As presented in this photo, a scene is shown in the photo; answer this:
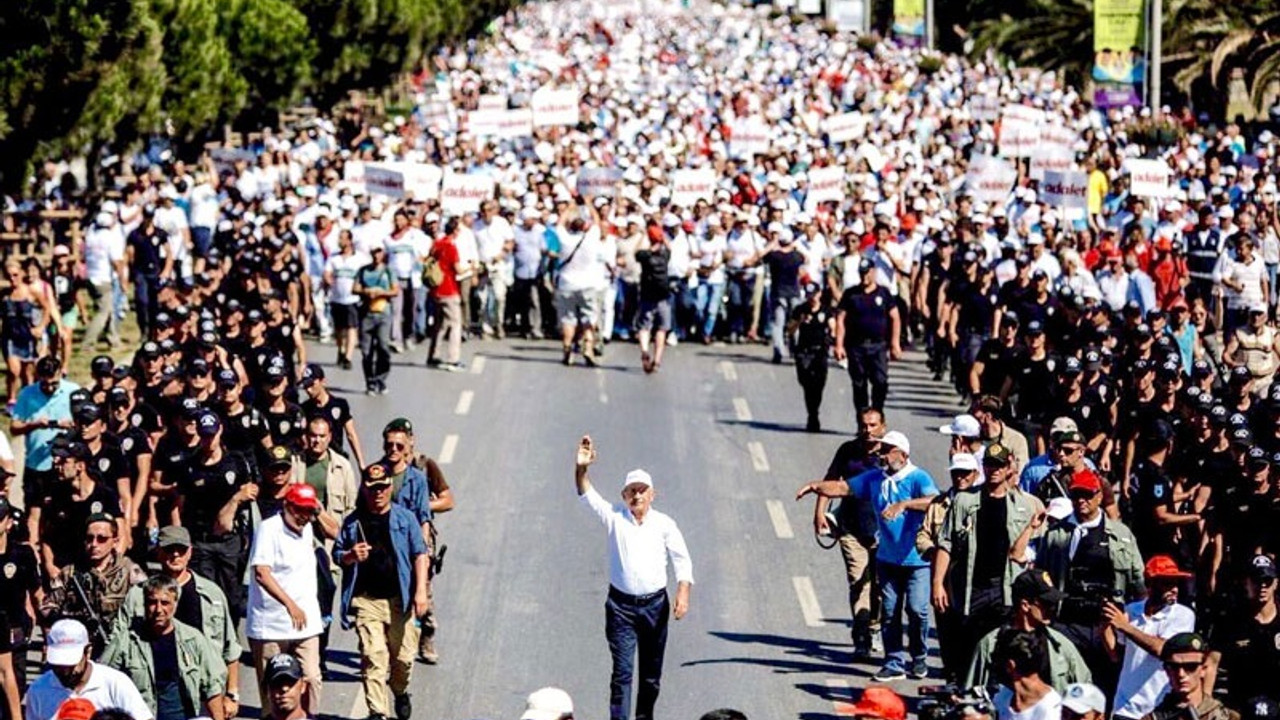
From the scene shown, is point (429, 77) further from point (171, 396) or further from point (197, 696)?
point (197, 696)

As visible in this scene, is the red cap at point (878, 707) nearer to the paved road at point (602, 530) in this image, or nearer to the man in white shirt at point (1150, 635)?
the man in white shirt at point (1150, 635)

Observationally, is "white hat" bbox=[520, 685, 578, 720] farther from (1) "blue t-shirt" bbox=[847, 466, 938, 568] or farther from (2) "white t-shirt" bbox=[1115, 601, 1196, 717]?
(1) "blue t-shirt" bbox=[847, 466, 938, 568]

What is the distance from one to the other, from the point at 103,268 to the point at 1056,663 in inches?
731

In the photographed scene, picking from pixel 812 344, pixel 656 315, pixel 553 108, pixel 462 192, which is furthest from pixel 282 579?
pixel 553 108

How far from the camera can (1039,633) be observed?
40.7 feet

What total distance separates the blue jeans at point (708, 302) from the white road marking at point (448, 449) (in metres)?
6.19

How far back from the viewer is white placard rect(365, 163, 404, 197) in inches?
1209

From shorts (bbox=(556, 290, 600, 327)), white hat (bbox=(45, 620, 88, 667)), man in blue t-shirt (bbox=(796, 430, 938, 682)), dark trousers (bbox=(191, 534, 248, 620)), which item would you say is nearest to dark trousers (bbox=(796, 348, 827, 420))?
shorts (bbox=(556, 290, 600, 327))

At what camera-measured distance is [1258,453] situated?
1556cm

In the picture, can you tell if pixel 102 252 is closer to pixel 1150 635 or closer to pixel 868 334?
pixel 868 334

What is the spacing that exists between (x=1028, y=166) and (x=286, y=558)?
28.2 metres

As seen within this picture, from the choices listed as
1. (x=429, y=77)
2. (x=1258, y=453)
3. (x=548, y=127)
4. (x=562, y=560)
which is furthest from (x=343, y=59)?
(x=1258, y=453)

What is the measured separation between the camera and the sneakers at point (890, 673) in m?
15.9

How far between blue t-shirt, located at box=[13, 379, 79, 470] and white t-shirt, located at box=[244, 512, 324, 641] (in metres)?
4.03
